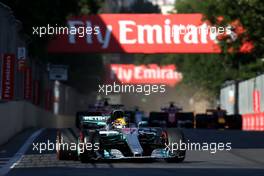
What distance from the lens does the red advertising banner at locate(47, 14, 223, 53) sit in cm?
5394

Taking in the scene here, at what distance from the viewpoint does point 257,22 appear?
54375 millimetres

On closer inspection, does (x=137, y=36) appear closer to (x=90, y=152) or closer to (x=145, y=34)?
(x=145, y=34)

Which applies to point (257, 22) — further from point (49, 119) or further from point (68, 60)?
point (68, 60)

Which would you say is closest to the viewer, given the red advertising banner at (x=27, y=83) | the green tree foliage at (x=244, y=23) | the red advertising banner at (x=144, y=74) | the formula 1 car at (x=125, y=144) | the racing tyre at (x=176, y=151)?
the formula 1 car at (x=125, y=144)

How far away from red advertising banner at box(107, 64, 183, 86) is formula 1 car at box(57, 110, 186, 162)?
2911 inches

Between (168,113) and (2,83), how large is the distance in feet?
78.8

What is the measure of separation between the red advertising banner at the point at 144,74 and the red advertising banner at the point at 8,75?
65793mm

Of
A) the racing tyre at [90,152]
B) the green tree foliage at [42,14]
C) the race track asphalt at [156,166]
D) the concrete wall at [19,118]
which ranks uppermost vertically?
the green tree foliage at [42,14]

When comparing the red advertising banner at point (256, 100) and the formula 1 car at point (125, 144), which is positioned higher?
the red advertising banner at point (256, 100)

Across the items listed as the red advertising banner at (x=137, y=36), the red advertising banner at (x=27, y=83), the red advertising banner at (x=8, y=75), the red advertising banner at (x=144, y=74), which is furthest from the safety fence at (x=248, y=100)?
the red advertising banner at (x=144, y=74)

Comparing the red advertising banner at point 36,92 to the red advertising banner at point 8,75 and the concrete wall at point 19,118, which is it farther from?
the red advertising banner at point 8,75

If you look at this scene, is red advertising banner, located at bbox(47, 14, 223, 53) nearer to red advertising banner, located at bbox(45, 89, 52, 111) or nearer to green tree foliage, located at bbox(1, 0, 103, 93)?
green tree foliage, located at bbox(1, 0, 103, 93)

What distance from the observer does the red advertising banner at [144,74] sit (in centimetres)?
9456

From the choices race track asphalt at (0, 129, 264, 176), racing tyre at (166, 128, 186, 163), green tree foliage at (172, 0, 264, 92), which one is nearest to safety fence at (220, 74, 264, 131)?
green tree foliage at (172, 0, 264, 92)
